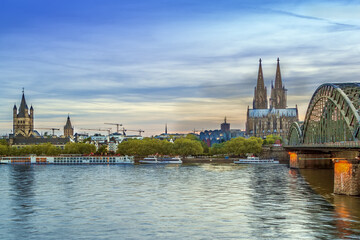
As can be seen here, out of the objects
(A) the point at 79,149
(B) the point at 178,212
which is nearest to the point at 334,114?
(B) the point at 178,212

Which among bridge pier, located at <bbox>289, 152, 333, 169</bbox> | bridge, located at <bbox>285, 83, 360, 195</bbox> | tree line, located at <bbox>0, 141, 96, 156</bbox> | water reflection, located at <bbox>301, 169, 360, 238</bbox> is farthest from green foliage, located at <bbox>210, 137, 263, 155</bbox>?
water reflection, located at <bbox>301, 169, 360, 238</bbox>

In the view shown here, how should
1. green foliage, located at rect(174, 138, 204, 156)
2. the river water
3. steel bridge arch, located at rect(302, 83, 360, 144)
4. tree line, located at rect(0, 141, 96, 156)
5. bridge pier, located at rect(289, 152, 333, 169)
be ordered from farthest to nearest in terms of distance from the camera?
1. tree line, located at rect(0, 141, 96, 156)
2. green foliage, located at rect(174, 138, 204, 156)
3. bridge pier, located at rect(289, 152, 333, 169)
4. steel bridge arch, located at rect(302, 83, 360, 144)
5. the river water

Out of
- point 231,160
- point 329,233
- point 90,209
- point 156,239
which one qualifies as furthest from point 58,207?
point 231,160

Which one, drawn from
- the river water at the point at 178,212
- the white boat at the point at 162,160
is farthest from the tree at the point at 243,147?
the river water at the point at 178,212

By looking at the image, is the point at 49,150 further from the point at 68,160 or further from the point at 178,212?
the point at 178,212

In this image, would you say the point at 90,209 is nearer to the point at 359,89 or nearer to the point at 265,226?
the point at 265,226

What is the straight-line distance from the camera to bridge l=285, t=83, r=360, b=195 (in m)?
48.7

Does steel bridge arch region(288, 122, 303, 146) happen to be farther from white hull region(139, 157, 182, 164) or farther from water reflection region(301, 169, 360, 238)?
water reflection region(301, 169, 360, 238)

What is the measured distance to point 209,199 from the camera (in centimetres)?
4959

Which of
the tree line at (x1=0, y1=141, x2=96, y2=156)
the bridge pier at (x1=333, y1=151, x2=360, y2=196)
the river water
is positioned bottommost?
the river water

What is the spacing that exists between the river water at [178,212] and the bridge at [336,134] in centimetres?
216

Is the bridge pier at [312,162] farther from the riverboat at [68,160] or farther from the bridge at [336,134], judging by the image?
the riverboat at [68,160]

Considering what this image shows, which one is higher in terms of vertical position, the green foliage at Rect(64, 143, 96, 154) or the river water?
the green foliage at Rect(64, 143, 96, 154)

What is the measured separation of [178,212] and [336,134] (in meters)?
39.0
